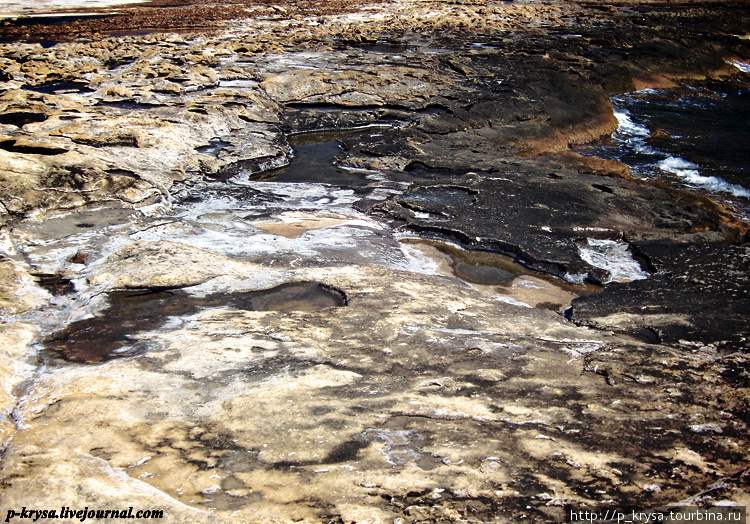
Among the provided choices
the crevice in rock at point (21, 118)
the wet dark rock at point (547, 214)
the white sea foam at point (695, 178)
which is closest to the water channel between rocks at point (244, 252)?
the wet dark rock at point (547, 214)

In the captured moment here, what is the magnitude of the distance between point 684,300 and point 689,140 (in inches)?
308

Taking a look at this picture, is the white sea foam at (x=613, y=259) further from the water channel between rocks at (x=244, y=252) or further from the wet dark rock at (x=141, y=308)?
the wet dark rock at (x=141, y=308)

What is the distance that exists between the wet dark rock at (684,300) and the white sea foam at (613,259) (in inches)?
6.5

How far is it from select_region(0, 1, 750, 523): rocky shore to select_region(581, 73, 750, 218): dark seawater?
1.99 feet

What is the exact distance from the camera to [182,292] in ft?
14.6

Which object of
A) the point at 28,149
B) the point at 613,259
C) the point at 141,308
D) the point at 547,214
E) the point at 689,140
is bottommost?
the point at 613,259

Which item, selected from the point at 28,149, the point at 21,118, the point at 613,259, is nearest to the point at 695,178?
the point at 613,259

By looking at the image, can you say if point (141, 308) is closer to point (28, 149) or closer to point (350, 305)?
point (350, 305)

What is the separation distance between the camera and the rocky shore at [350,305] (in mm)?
2498

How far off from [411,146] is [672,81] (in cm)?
1054

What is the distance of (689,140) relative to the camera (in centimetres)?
1109

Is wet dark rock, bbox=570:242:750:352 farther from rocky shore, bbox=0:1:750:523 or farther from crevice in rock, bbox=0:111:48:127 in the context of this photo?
crevice in rock, bbox=0:111:48:127

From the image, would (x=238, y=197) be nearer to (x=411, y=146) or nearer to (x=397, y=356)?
(x=411, y=146)

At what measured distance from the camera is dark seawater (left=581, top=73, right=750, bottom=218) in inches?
355
